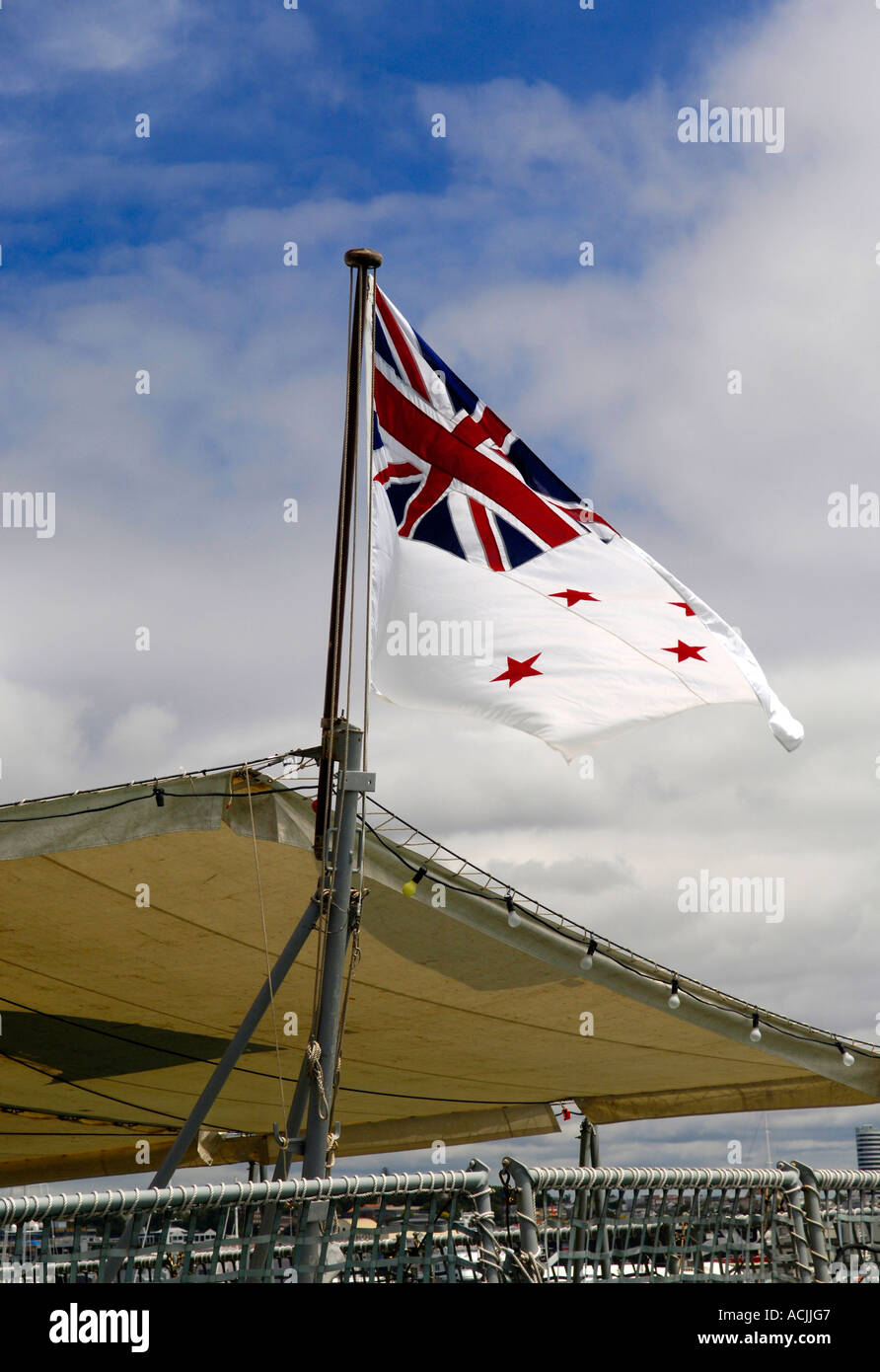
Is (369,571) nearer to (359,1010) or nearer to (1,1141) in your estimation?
(359,1010)

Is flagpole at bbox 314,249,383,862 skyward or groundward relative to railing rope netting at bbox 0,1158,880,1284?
skyward

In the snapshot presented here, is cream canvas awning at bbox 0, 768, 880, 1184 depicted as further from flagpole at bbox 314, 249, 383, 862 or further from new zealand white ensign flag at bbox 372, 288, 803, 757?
new zealand white ensign flag at bbox 372, 288, 803, 757

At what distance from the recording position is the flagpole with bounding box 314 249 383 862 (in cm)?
758

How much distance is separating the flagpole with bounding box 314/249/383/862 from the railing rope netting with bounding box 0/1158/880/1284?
2.98 meters

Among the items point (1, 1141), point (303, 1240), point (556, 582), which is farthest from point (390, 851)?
point (1, 1141)

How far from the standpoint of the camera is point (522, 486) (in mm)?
8320

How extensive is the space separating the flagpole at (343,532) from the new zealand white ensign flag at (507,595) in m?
0.21

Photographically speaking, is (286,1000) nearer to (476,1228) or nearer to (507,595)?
(507,595)

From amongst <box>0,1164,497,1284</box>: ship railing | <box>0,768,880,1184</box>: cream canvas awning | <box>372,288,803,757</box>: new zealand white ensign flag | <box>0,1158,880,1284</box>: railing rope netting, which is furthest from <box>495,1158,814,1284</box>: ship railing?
<box>0,768,880,1184</box>: cream canvas awning

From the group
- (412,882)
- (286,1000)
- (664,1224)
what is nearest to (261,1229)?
(664,1224)

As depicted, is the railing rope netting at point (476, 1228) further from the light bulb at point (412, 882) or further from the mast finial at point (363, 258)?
the mast finial at point (363, 258)

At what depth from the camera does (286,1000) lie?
1160cm

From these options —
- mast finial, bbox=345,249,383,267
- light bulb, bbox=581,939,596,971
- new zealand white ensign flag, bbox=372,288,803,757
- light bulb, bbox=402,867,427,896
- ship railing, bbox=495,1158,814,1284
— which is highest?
mast finial, bbox=345,249,383,267

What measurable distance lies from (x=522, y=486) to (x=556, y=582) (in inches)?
31.3
